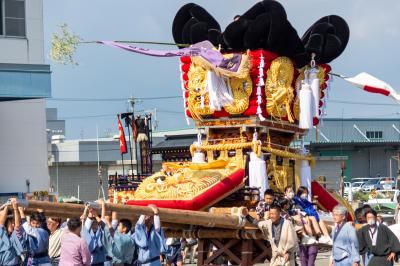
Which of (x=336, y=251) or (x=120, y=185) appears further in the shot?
(x=120, y=185)

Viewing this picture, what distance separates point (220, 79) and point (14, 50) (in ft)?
57.4

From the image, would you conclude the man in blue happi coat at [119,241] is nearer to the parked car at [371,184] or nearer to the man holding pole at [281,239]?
the man holding pole at [281,239]

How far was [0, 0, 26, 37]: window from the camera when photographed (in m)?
37.8

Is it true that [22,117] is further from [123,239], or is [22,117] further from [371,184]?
[371,184]

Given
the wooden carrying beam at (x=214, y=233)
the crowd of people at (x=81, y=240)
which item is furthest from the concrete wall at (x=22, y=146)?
the crowd of people at (x=81, y=240)

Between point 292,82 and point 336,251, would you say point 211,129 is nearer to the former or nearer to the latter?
point 292,82

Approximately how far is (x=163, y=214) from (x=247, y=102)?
6.49 meters

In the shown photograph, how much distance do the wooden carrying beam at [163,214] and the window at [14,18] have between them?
73.6ft

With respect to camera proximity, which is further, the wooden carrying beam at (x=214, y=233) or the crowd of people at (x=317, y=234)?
the wooden carrying beam at (x=214, y=233)

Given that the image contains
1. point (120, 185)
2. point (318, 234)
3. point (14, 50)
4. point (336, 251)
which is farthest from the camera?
point (14, 50)

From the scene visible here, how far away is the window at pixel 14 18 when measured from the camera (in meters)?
37.8

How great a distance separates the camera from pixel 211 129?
73.6 ft

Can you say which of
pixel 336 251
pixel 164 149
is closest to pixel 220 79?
pixel 336 251

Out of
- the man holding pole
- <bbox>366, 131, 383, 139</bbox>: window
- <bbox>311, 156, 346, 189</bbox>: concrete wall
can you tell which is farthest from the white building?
<bbox>366, 131, 383, 139</bbox>: window
